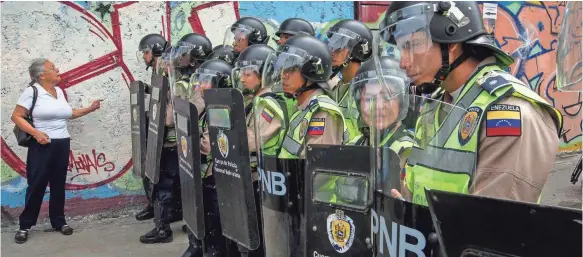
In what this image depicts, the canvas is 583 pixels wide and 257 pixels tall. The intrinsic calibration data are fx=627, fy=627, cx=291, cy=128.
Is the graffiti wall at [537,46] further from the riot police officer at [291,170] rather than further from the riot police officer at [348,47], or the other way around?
the riot police officer at [291,170]

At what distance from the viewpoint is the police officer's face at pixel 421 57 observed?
2312 millimetres

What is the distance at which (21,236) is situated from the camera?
6094 mm

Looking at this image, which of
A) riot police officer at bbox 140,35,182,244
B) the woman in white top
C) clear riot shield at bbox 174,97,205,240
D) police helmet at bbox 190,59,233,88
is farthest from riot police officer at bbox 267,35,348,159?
the woman in white top

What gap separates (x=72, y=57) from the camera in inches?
269

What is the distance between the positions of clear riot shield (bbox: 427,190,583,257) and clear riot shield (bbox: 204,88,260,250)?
1893 mm

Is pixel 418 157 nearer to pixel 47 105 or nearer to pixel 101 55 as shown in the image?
pixel 47 105

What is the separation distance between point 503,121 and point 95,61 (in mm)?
5728

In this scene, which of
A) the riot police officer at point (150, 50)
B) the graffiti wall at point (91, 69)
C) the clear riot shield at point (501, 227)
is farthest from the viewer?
the riot police officer at point (150, 50)

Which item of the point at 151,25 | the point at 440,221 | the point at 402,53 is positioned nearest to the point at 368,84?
the point at 402,53

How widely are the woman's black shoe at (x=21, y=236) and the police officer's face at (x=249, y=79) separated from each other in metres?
3.04

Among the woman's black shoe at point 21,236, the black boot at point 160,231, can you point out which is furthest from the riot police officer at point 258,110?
the woman's black shoe at point 21,236

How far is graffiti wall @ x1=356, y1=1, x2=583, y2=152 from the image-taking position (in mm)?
9477

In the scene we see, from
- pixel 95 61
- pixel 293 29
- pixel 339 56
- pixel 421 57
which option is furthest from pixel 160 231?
pixel 421 57

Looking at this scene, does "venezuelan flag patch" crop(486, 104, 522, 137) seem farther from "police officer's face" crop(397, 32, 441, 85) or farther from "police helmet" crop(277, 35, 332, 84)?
"police helmet" crop(277, 35, 332, 84)
